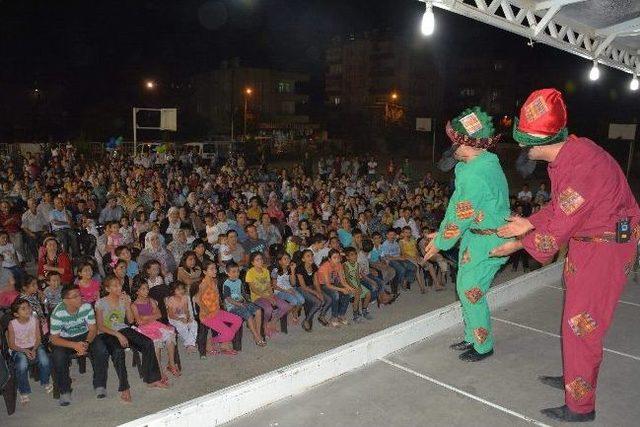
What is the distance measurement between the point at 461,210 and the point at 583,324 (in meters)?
1.03

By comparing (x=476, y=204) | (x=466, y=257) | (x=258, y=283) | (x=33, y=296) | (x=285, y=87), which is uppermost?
(x=285, y=87)

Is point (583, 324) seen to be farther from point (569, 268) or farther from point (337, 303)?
point (337, 303)

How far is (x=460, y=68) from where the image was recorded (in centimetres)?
5559

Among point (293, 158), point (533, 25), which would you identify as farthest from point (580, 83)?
point (533, 25)

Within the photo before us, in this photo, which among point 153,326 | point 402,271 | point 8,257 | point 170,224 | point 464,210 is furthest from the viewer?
point 170,224

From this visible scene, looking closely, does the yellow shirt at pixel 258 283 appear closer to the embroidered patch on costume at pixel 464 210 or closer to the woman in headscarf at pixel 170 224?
the woman in headscarf at pixel 170 224

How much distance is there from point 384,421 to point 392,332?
2.81 feet

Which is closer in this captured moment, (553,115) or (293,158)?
(553,115)

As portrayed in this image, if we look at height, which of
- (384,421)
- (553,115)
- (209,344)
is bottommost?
(209,344)

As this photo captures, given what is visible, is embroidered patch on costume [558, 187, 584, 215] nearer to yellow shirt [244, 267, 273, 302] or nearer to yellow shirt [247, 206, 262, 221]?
yellow shirt [244, 267, 273, 302]

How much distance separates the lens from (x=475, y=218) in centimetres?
339

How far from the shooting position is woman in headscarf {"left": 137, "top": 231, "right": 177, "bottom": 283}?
758 cm

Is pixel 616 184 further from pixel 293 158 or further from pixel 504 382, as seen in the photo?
pixel 293 158

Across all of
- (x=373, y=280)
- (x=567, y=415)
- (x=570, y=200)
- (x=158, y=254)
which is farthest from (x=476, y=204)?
(x=158, y=254)
